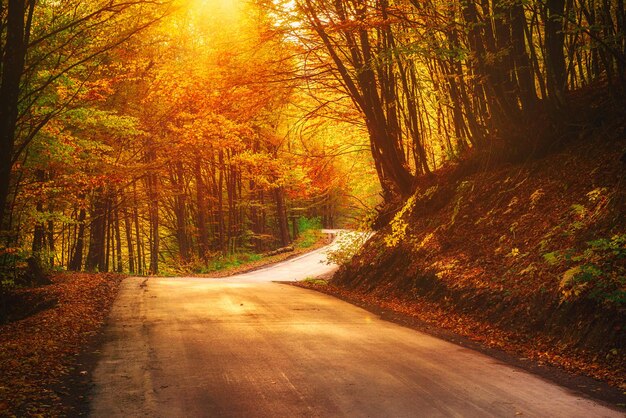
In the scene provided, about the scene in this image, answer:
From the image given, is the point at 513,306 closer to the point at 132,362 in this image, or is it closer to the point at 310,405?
the point at 310,405

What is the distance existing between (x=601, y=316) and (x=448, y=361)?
2047 mm

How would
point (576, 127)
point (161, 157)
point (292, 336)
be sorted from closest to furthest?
point (292, 336)
point (576, 127)
point (161, 157)

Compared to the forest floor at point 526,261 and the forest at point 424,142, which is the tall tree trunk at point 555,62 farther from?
the forest floor at point 526,261

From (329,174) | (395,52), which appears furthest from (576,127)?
(329,174)

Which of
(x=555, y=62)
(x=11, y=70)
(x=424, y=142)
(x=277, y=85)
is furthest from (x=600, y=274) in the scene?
(x=424, y=142)

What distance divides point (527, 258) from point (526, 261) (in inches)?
3.2

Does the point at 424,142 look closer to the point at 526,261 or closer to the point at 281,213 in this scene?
the point at 526,261

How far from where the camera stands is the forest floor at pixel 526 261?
7.13 metres

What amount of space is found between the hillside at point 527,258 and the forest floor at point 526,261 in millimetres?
22

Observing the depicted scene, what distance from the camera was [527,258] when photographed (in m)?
9.42

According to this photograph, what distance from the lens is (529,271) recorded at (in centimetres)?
900

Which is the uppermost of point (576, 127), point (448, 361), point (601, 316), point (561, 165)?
point (576, 127)

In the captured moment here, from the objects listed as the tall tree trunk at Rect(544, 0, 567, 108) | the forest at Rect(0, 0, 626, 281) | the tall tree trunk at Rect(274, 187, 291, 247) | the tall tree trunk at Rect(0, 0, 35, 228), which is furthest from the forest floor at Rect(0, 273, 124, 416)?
the tall tree trunk at Rect(274, 187, 291, 247)

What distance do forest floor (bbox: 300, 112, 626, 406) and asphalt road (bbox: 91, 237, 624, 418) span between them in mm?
1043
